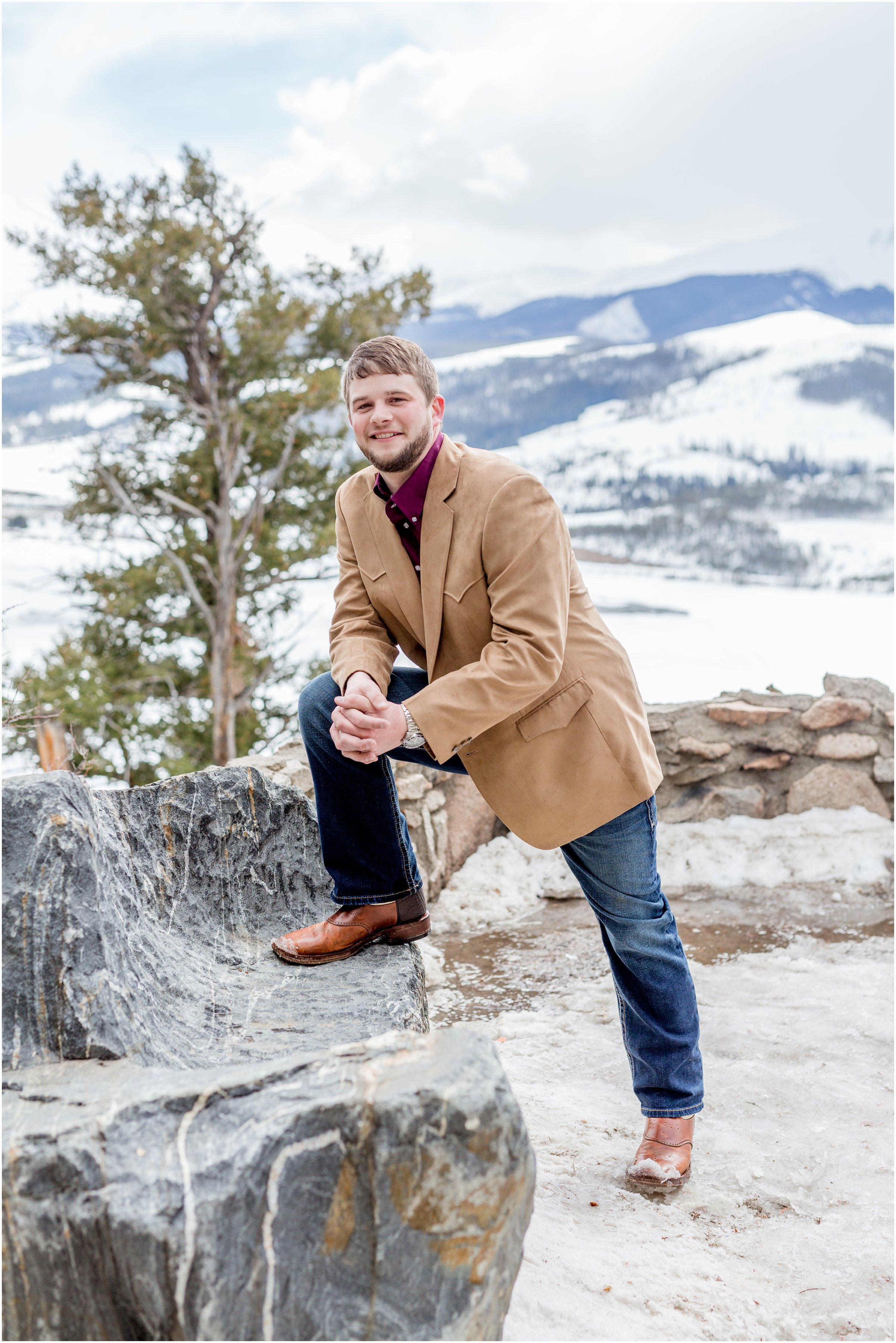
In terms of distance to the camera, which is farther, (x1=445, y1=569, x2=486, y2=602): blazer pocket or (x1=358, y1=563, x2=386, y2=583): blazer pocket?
(x1=358, y1=563, x2=386, y2=583): blazer pocket

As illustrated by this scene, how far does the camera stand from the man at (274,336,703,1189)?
6.81 ft

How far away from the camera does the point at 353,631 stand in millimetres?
2422

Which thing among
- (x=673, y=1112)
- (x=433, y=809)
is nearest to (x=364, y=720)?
(x=673, y=1112)

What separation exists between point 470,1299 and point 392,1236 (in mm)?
160

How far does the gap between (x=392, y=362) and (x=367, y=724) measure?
2.66 ft

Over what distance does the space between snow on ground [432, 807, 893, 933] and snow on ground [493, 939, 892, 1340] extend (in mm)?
911

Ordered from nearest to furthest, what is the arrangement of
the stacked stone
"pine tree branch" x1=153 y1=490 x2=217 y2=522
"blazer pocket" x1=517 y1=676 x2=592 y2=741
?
1. "blazer pocket" x1=517 y1=676 x2=592 y2=741
2. the stacked stone
3. "pine tree branch" x1=153 y1=490 x2=217 y2=522

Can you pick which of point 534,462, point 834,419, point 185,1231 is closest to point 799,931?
point 185,1231

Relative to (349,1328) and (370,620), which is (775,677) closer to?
(370,620)

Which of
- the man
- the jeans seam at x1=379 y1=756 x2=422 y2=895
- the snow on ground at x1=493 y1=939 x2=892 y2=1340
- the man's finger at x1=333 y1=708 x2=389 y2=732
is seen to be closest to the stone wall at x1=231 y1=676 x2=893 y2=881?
the snow on ground at x1=493 y1=939 x2=892 y2=1340

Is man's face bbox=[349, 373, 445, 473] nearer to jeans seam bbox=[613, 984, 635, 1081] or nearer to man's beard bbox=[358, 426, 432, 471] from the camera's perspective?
man's beard bbox=[358, 426, 432, 471]

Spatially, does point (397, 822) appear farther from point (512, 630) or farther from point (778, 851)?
point (778, 851)

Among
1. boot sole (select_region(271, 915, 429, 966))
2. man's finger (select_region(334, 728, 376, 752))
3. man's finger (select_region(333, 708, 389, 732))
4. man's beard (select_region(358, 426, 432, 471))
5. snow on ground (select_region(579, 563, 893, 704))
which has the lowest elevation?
snow on ground (select_region(579, 563, 893, 704))

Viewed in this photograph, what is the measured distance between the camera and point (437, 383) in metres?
2.29
